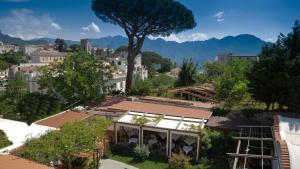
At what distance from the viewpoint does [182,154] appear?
18359 mm

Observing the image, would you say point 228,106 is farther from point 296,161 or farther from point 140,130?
point 296,161

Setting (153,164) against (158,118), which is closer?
(153,164)

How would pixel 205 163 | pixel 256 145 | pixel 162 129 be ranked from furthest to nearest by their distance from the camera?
pixel 162 129 < pixel 205 163 < pixel 256 145

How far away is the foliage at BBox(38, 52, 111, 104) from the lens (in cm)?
2694

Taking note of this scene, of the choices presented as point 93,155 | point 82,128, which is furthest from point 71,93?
point 82,128

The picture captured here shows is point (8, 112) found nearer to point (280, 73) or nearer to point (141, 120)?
point (141, 120)

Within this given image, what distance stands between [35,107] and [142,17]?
1427 cm

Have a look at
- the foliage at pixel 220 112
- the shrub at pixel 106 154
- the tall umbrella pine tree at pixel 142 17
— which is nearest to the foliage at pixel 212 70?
the tall umbrella pine tree at pixel 142 17

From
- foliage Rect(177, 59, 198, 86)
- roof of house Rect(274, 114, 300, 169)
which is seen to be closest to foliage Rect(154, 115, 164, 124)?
roof of house Rect(274, 114, 300, 169)

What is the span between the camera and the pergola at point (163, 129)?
63.7ft

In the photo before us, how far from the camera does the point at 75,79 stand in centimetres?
2688

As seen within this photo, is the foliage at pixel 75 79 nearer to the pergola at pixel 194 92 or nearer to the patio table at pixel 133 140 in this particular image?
the patio table at pixel 133 140

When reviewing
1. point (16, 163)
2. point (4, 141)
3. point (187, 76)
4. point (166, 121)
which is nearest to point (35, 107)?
point (4, 141)

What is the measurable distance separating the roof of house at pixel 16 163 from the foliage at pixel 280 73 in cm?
1392
